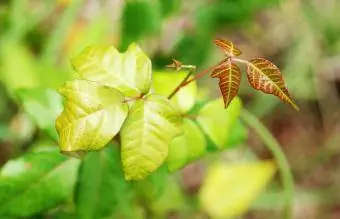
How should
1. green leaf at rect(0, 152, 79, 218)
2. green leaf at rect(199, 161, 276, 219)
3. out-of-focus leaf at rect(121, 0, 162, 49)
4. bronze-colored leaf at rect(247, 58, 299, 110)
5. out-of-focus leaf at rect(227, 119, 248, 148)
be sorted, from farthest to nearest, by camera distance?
green leaf at rect(199, 161, 276, 219) → out-of-focus leaf at rect(121, 0, 162, 49) → out-of-focus leaf at rect(227, 119, 248, 148) → green leaf at rect(0, 152, 79, 218) → bronze-colored leaf at rect(247, 58, 299, 110)

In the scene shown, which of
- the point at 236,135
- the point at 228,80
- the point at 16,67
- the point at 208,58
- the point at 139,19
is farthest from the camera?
the point at 208,58

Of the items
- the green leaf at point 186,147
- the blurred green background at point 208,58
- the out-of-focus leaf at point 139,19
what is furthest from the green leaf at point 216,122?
the out-of-focus leaf at point 139,19

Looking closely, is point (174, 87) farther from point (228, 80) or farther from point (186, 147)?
point (228, 80)

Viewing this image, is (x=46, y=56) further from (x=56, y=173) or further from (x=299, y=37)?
(x=299, y=37)

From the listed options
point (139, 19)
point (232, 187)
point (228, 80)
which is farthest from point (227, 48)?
point (232, 187)

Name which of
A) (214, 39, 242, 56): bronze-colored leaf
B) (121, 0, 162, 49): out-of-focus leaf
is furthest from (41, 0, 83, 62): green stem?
(214, 39, 242, 56): bronze-colored leaf

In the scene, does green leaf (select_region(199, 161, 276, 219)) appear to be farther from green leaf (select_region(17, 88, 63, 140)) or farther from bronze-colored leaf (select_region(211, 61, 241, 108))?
bronze-colored leaf (select_region(211, 61, 241, 108))
